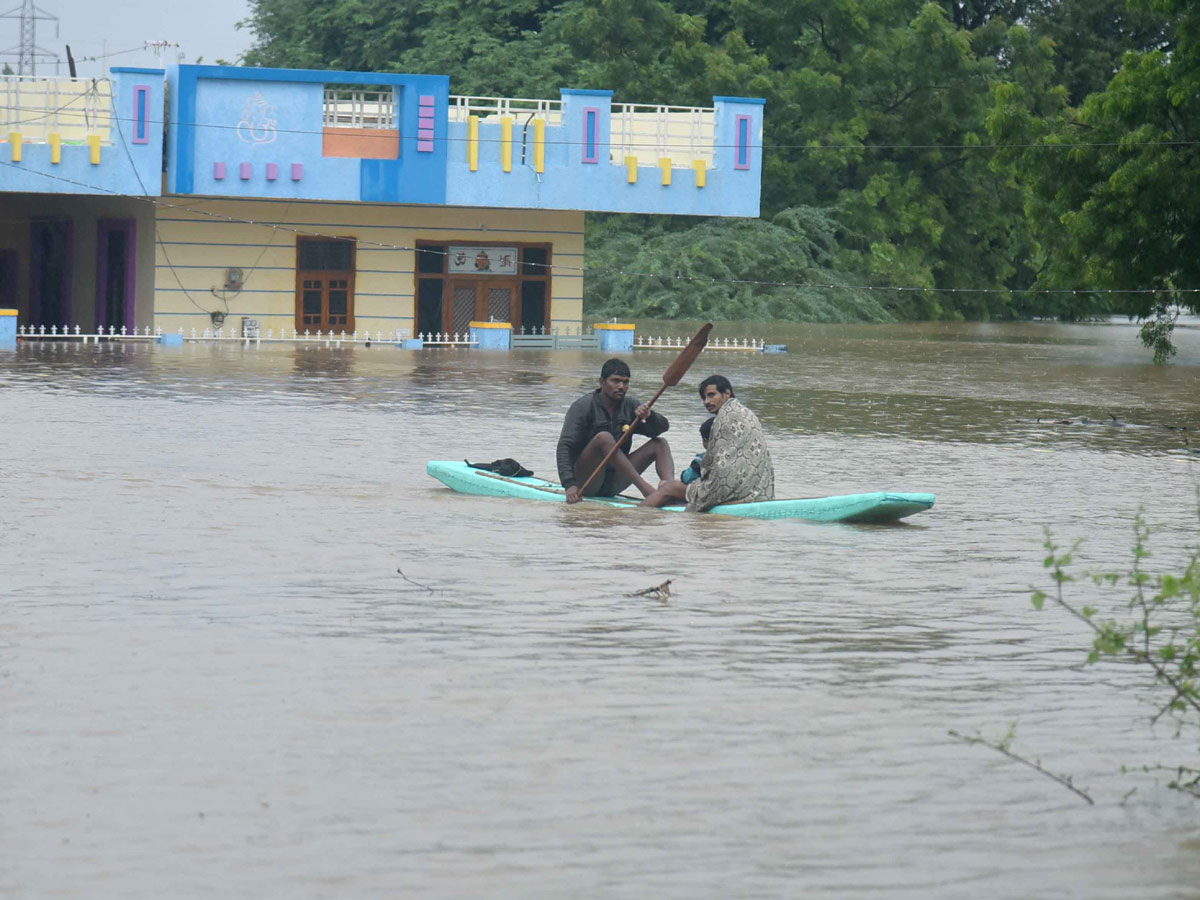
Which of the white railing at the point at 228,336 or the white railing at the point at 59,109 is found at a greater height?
the white railing at the point at 59,109

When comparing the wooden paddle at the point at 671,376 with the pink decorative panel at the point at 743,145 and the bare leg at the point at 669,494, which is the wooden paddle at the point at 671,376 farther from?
the pink decorative panel at the point at 743,145

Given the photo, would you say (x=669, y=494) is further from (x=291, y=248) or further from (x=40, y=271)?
(x=40, y=271)

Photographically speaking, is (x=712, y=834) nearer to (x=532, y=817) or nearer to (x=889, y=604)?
(x=532, y=817)

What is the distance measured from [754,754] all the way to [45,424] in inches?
549

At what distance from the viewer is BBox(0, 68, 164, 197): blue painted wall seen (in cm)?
3744

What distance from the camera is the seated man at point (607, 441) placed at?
44.2 ft

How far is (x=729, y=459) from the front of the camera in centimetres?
1282

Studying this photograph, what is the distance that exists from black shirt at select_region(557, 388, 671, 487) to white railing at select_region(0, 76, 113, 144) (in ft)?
88.0

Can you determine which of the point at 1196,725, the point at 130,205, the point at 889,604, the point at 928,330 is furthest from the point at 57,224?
the point at 1196,725

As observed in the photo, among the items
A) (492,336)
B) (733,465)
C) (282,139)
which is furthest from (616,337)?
(733,465)

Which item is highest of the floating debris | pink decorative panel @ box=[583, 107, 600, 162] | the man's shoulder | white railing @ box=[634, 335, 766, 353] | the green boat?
pink decorative panel @ box=[583, 107, 600, 162]

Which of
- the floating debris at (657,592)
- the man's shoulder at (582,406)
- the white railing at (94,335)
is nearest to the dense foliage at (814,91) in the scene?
the white railing at (94,335)

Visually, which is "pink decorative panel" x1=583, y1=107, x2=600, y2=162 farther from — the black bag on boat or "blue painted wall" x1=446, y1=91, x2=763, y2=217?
the black bag on boat

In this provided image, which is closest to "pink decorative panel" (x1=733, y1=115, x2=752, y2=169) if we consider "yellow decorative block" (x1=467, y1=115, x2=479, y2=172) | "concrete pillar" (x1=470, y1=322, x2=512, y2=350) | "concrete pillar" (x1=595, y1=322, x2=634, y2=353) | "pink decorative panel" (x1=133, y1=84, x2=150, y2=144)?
"concrete pillar" (x1=595, y1=322, x2=634, y2=353)
